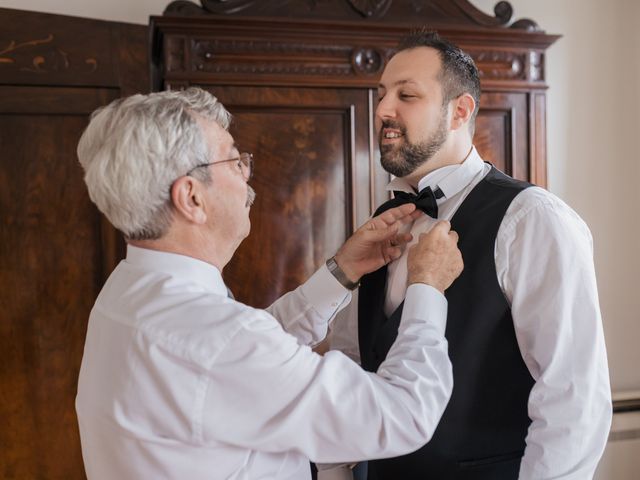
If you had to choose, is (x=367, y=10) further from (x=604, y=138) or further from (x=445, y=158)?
(x=604, y=138)

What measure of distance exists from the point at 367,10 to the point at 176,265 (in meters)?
1.60

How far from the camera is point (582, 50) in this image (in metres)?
3.32

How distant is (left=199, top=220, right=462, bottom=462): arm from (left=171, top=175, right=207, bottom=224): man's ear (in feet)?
0.76

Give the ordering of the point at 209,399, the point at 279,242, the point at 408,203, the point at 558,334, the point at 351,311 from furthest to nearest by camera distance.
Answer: the point at 279,242 < the point at 351,311 < the point at 408,203 < the point at 558,334 < the point at 209,399

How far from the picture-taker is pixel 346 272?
1738 mm

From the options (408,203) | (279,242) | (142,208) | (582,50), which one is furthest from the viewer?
(582,50)

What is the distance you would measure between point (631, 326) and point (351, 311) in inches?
83.9

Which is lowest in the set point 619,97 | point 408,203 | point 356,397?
point 356,397

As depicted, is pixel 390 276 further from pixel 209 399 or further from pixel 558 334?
pixel 209 399

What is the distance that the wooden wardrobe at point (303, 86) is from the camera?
2340 mm

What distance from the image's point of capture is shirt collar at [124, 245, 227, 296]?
3.98 ft

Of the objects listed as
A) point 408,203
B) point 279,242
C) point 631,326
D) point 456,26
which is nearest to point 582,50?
point 456,26

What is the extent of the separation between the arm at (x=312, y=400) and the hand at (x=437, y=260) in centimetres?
19

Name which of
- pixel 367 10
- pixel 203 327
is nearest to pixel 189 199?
pixel 203 327
